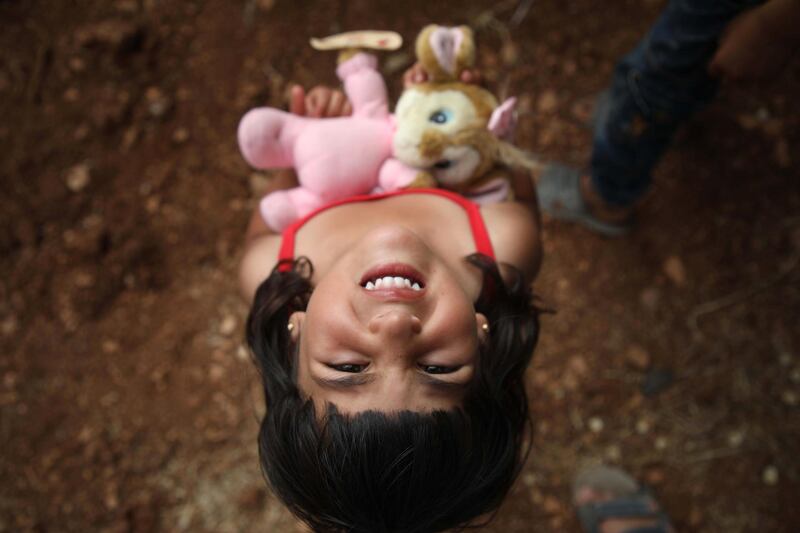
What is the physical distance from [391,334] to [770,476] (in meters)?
1.87

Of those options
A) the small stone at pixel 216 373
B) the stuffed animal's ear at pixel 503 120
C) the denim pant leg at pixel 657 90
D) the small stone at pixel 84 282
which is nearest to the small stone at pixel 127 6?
the small stone at pixel 84 282

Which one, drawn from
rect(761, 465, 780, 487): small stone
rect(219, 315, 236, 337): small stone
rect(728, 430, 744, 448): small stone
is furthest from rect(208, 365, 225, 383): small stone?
rect(761, 465, 780, 487): small stone

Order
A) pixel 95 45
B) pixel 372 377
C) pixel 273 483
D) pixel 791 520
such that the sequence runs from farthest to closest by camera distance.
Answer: pixel 95 45 → pixel 791 520 → pixel 273 483 → pixel 372 377

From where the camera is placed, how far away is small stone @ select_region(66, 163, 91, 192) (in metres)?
2.32

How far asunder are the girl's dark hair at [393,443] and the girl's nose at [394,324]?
0.16 metres

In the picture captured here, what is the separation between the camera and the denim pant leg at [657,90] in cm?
156

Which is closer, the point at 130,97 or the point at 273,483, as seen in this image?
the point at 273,483

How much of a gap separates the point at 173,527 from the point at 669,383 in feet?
6.28

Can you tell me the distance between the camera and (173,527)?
2.20 metres

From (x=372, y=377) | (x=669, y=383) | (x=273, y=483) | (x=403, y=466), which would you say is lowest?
(x=669, y=383)

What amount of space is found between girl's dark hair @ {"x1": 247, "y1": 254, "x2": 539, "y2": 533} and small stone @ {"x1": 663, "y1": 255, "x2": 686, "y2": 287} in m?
1.10

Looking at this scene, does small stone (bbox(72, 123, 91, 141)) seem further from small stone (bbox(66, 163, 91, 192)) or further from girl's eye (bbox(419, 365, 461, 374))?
girl's eye (bbox(419, 365, 461, 374))

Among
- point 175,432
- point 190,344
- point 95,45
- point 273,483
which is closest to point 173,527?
Result: point 175,432

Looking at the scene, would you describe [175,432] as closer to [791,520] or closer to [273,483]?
[273,483]
